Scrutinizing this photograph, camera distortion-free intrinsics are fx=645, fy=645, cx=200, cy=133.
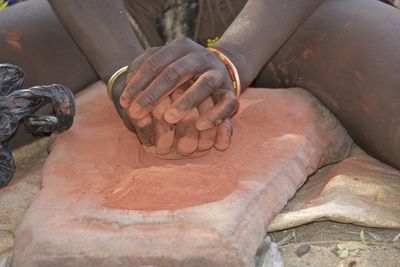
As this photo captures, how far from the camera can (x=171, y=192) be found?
4.05ft

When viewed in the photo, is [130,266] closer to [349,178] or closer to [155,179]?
[155,179]

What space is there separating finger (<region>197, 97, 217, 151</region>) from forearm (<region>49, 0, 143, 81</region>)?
0.31 metres

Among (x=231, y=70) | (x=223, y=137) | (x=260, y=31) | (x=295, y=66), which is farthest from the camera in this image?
(x=295, y=66)

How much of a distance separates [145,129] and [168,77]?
4.9 inches

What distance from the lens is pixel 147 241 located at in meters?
1.14

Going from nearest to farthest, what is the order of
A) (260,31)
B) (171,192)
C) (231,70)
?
(171,192) → (231,70) → (260,31)

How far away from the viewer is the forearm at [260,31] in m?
1.56

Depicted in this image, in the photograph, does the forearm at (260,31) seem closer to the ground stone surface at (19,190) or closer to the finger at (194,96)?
the finger at (194,96)

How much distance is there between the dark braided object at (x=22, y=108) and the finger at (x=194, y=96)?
39cm

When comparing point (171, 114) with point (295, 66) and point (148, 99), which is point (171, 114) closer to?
point (148, 99)

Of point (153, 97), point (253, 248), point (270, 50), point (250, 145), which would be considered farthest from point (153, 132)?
point (270, 50)

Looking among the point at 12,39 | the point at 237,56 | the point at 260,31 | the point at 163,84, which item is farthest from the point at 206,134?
the point at 12,39

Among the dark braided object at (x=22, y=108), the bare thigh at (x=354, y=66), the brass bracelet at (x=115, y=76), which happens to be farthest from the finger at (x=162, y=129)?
the bare thigh at (x=354, y=66)

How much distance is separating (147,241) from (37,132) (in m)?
0.60
